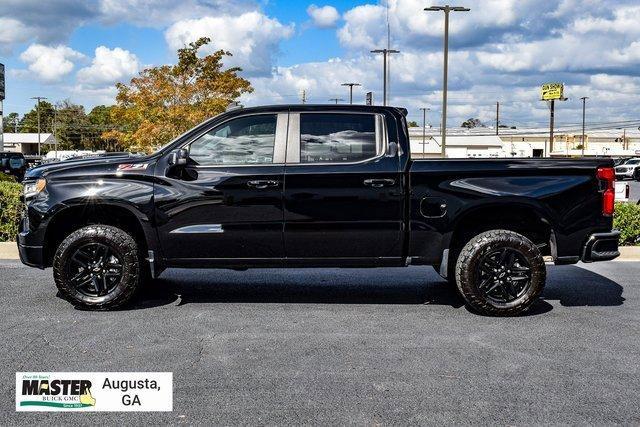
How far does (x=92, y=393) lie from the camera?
4.02 metres

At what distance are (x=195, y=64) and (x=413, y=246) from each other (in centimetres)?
2432

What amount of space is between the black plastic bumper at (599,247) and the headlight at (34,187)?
517cm

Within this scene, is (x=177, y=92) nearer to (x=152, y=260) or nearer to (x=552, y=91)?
(x=152, y=260)

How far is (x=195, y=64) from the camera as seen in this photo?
1127 inches

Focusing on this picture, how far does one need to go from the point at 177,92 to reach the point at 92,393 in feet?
83.9

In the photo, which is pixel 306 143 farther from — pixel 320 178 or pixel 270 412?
pixel 270 412

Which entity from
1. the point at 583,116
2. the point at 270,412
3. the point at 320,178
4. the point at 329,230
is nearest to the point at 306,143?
the point at 320,178

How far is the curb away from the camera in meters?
9.47

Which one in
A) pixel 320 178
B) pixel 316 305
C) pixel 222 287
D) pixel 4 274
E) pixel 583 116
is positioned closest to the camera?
pixel 320 178

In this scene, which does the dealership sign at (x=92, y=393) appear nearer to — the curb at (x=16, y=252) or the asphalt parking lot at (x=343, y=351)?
the asphalt parking lot at (x=343, y=351)

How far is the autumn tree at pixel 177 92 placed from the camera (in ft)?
92.0

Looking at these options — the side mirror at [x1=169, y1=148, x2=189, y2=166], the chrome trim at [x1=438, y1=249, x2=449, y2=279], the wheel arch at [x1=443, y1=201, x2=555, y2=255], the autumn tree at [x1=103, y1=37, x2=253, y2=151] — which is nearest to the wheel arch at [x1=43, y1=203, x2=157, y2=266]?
the side mirror at [x1=169, y1=148, x2=189, y2=166]

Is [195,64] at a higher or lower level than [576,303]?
higher

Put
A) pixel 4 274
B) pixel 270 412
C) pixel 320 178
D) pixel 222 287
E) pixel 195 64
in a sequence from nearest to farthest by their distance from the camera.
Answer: pixel 270 412
pixel 320 178
pixel 222 287
pixel 4 274
pixel 195 64
